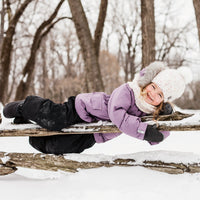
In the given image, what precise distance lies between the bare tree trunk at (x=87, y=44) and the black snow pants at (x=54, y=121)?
3.52 m

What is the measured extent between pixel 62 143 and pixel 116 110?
2.18 feet

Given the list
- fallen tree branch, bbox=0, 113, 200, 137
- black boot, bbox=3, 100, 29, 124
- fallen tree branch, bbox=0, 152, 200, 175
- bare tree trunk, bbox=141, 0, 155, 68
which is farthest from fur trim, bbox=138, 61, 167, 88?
bare tree trunk, bbox=141, 0, 155, 68

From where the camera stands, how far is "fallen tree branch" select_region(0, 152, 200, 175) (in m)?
1.79

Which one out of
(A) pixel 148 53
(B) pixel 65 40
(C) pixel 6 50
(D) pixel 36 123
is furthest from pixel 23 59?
(D) pixel 36 123

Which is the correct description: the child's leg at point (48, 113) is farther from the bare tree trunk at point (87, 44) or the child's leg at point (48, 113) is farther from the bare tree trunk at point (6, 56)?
the bare tree trunk at point (6, 56)

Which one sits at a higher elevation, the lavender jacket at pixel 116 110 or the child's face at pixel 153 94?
the child's face at pixel 153 94

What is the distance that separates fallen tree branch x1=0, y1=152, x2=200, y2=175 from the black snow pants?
18 cm

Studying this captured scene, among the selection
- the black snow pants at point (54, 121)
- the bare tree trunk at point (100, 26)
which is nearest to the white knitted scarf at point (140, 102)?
the black snow pants at point (54, 121)

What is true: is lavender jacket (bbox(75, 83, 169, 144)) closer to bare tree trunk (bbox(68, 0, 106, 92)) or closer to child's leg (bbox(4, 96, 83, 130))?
child's leg (bbox(4, 96, 83, 130))

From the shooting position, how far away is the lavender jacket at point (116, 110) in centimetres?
180

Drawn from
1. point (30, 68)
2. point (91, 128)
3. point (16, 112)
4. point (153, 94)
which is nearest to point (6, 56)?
point (30, 68)

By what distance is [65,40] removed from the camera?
23656mm

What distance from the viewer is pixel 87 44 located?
5.59 metres

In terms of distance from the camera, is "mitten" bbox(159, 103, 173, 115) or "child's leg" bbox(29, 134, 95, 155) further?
"child's leg" bbox(29, 134, 95, 155)
